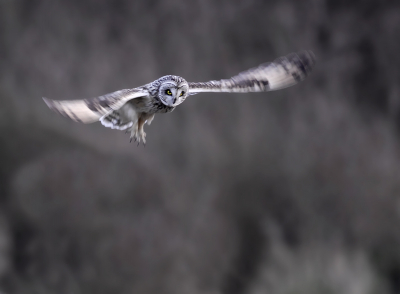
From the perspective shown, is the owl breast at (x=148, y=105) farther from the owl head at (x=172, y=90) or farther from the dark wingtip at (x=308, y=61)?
the dark wingtip at (x=308, y=61)

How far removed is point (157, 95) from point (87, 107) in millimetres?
1183

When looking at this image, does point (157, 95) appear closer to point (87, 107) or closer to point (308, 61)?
point (87, 107)

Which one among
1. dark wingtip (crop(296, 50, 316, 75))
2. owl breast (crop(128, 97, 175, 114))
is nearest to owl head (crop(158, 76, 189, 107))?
owl breast (crop(128, 97, 175, 114))

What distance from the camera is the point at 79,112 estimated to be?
365 cm

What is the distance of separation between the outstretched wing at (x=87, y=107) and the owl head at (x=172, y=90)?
2.03 feet

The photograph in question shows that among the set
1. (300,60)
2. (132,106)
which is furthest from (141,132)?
(300,60)

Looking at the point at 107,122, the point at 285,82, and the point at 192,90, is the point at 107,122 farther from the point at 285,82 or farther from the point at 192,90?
the point at 285,82

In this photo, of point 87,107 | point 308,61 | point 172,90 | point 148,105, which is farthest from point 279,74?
point 87,107

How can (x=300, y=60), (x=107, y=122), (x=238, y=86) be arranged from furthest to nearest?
(x=300, y=60)
(x=238, y=86)
(x=107, y=122)

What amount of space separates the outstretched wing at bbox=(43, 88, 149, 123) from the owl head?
0.62 meters

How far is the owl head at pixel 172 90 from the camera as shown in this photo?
15.5ft

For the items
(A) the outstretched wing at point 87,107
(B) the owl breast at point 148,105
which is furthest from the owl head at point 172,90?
(A) the outstretched wing at point 87,107

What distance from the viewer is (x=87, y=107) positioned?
377cm

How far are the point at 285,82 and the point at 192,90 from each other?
1379 millimetres
